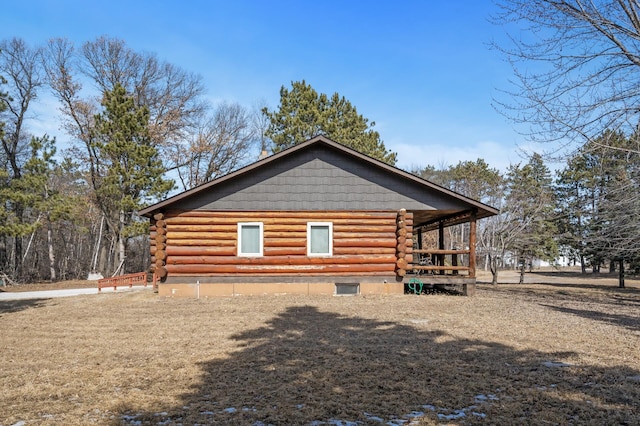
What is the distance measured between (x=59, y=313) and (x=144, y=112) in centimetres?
1716

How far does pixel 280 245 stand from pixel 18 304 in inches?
364

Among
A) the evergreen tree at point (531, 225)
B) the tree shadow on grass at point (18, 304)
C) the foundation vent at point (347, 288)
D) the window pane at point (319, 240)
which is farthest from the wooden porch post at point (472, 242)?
the tree shadow on grass at point (18, 304)

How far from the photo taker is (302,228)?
51.7 feet

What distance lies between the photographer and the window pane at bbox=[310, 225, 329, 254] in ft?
52.3

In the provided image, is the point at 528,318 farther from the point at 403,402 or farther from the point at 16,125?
the point at 16,125

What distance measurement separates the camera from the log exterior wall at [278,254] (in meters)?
15.5

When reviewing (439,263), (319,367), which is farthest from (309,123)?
(319,367)

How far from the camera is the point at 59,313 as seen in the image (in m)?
12.8

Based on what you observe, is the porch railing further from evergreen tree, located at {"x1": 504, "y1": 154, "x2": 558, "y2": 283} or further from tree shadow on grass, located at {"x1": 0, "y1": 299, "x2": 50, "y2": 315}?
tree shadow on grass, located at {"x1": 0, "y1": 299, "x2": 50, "y2": 315}

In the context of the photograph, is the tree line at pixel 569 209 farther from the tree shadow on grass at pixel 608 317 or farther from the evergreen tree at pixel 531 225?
the tree shadow on grass at pixel 608 317

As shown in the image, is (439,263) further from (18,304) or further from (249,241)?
(18,304)

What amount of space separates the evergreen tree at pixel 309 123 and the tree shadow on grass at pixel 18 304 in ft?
68.2

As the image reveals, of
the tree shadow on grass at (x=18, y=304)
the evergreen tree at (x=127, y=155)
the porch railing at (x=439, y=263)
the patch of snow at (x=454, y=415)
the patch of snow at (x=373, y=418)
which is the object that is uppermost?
the evergreen tree at (x=127, y=155)

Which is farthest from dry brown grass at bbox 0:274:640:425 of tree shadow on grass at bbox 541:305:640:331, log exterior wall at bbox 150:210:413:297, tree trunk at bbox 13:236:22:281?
tree trunk at bbox 13:236:22:281
